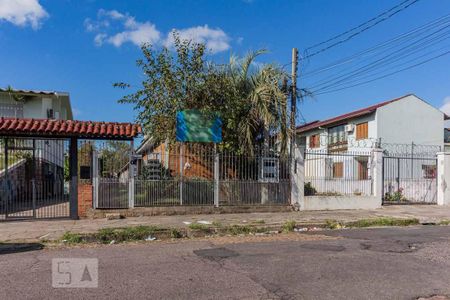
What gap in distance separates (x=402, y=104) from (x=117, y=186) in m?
22.4

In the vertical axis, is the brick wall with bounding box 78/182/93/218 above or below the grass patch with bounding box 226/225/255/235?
above

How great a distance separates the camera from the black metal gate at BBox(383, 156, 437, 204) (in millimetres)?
19859

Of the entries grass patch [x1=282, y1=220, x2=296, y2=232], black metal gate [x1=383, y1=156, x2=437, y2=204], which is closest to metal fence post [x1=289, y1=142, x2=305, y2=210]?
grass patch [x1=282, y1=220, x2=296, y2=232]

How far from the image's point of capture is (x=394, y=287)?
5.82m

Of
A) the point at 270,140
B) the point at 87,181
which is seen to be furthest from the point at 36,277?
the point at 270,140

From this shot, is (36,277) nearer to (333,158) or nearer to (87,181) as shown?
(87,181)

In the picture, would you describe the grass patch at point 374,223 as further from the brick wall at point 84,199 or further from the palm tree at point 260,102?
the brick wall at point 84,199

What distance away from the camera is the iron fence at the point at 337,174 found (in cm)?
1669

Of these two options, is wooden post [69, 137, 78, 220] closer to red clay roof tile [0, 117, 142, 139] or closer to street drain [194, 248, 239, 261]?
red clay roof tile [0, 117, 142, 139]

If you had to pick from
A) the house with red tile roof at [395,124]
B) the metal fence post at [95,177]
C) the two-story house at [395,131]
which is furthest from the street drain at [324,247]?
the house with red tile roof at [395,124]

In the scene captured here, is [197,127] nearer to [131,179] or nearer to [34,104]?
[131,179]

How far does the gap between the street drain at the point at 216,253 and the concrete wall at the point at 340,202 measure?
8.10 metres

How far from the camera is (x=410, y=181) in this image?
806 inches

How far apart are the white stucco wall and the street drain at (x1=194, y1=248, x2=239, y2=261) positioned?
22.4 meters
